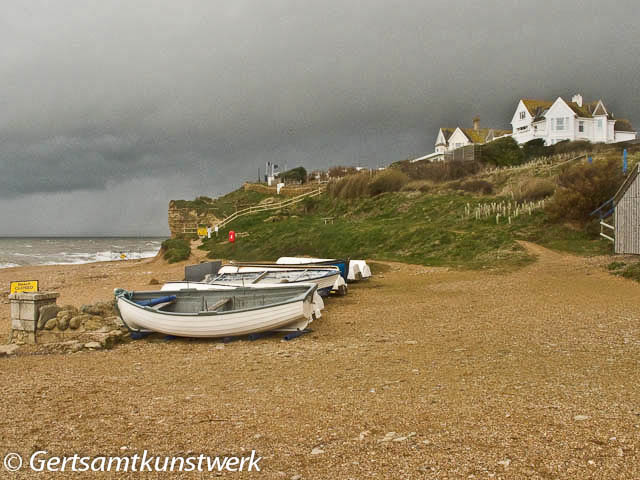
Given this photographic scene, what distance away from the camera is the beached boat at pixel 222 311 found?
1065 centimetres

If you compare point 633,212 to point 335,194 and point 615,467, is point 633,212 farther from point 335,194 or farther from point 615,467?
point 335,194

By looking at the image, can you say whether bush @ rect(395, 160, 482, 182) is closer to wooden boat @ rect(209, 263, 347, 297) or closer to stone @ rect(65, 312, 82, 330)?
wooden boat @ rect(209, 263, 347, 297)

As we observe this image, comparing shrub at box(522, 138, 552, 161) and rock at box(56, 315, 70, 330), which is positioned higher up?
shrub at box(522, 138, 552, 161)

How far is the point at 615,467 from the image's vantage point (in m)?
4.25

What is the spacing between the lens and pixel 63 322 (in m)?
11.5

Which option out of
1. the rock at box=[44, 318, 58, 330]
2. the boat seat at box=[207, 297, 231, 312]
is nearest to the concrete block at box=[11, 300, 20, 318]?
the rock at box=[44, 318, 58, 330]

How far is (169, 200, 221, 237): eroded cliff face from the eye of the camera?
64.1 meters

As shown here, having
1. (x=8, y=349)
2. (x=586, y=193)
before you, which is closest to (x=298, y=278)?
(x=8, y=349)

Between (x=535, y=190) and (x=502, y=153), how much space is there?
22396mm

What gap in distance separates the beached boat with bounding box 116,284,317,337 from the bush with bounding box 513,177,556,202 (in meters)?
25.3

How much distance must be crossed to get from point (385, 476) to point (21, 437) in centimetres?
426

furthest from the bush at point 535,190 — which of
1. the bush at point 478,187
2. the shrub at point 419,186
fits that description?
the shrub at point 419,186

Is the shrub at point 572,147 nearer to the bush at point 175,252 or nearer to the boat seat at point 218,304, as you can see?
the bush at point 175,252

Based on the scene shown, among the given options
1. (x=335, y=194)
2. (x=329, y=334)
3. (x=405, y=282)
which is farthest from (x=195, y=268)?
(x=335, y=194)
